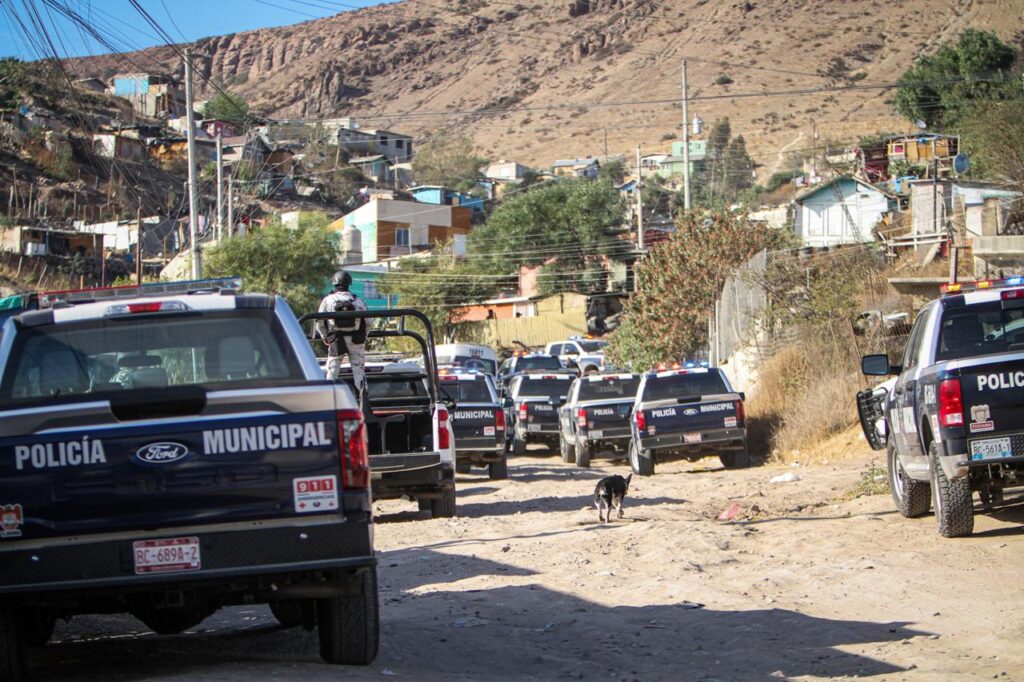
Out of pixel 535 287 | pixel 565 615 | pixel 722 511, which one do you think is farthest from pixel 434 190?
pixel 565 615

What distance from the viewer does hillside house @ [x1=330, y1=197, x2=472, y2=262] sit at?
252 feet

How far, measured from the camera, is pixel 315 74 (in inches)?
7397

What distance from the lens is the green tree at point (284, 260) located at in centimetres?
4844

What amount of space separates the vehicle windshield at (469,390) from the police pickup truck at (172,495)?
1622cm

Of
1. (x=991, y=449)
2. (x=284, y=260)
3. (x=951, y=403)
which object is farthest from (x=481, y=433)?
(x=284, y=260)

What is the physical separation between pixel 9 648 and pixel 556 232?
6803 centimetres

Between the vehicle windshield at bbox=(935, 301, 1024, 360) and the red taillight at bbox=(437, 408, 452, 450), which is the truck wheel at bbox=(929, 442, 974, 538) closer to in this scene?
the vehicle windshield at bbox=(935, 301, 1024, 360)

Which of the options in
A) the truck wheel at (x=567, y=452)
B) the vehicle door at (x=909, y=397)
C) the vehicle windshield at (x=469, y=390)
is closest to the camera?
the vehicle door at (x=909, y=397)

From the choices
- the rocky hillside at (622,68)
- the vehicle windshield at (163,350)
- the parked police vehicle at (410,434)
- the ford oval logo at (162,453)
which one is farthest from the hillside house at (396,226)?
the ford oval logo at (162,453)

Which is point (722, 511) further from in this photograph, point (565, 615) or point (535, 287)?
point (535, 287)

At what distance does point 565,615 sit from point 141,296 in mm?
3918

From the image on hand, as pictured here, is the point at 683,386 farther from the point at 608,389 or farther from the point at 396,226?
the point at 396,226

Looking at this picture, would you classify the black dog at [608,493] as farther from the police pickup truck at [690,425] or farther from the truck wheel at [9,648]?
the truck wheel at [9,648]

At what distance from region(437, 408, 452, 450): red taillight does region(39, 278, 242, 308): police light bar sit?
704cm
